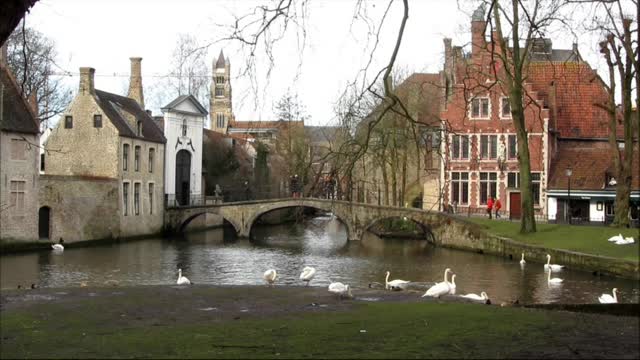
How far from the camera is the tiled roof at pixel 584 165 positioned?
35.2 m

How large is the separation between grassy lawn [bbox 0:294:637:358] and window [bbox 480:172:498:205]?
99.2ft

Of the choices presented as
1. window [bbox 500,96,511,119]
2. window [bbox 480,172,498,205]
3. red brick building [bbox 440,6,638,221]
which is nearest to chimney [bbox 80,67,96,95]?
red brick building [bbox 440,6,638,221]

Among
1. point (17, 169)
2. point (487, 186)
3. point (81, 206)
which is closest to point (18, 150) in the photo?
point (17, 169)

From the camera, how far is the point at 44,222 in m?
33.7

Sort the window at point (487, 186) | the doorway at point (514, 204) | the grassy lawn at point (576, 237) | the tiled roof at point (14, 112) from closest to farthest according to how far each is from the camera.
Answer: the grassy lawn at point (576, 237)
the tiled roof at point (14, 112)
the doorway at point (514, 204)
the window at point (487, 186)

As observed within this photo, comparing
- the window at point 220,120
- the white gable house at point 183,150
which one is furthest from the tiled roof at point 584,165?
the window at point 220,120

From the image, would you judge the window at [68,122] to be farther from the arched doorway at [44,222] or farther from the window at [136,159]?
the arched doorway at [44,222]

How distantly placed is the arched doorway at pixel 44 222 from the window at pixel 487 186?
69.9 ft

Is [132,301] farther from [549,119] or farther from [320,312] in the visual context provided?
[549,119]

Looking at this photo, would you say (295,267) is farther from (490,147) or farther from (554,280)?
(490,147)

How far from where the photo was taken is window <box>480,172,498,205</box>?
39.8 meters

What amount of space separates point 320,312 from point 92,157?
31510 millimetres

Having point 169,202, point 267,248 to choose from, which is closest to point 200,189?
point 169,202

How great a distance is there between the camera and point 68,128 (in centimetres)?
3975
